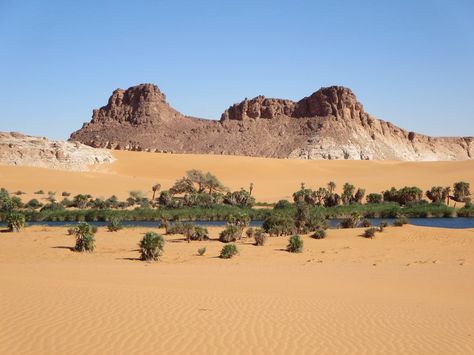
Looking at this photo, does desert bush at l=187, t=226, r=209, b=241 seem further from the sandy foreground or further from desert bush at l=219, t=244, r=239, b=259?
desert bush at l=219, t=244, r=239, b=259

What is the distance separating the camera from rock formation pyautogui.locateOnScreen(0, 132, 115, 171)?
72.4m

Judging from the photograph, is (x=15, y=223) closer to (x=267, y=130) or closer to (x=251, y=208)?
(x=251, y=208)

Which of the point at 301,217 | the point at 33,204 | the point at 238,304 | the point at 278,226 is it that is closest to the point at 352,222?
the point at 301,217

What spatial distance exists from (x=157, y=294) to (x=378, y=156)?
128787 millimetres

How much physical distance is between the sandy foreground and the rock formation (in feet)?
179

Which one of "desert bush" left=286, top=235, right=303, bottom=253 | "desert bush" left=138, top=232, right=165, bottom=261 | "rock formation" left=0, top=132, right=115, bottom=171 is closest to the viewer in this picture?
"desert bush" left=138, top=232, right=165, bottom=261

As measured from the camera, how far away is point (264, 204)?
162 ft

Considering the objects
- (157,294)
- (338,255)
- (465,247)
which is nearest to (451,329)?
(157,294)

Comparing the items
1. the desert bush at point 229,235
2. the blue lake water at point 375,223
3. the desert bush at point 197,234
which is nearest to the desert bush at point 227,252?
the desert bush at point 229,235

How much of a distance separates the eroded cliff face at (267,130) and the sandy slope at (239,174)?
34.7 meters

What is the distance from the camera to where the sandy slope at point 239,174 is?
196 feet

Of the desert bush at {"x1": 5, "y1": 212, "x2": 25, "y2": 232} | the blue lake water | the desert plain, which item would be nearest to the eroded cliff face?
the blue lake water

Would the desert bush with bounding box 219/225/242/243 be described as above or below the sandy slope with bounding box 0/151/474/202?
below

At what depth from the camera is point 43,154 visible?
7350 cm
